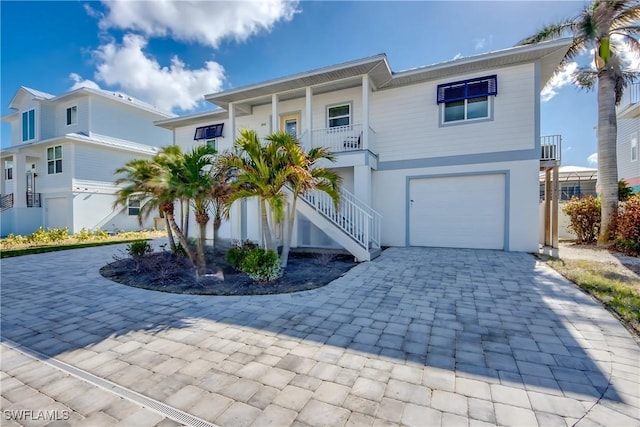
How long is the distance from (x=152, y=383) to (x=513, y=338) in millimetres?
3810

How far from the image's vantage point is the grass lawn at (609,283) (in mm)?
3836

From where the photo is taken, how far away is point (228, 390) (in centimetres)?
234

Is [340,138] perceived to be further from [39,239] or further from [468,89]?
[39,239]

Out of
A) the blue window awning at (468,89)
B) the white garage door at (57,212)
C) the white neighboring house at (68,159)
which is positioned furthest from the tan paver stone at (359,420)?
the white garage door at (57,212)

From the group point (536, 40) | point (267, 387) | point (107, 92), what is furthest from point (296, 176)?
point (107, 92)

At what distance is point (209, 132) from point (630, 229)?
53.0 feet

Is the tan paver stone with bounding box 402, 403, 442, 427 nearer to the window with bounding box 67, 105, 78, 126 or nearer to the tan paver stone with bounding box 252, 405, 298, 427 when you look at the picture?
the tan paver stone with bounding box 252, 405, 298, 427

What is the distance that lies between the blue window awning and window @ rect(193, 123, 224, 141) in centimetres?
956

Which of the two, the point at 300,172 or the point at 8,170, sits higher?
the point at 8,170

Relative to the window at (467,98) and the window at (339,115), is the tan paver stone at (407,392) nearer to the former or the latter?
the window at (467,98)

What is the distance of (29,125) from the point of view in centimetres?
1698

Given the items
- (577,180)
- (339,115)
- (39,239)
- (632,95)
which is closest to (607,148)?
(632,95)

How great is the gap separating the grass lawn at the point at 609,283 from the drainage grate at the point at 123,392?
4.86m

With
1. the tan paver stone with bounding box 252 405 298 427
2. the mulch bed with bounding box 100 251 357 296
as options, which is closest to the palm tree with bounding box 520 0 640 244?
the mulch bed with bounding box 100 251 357 296
